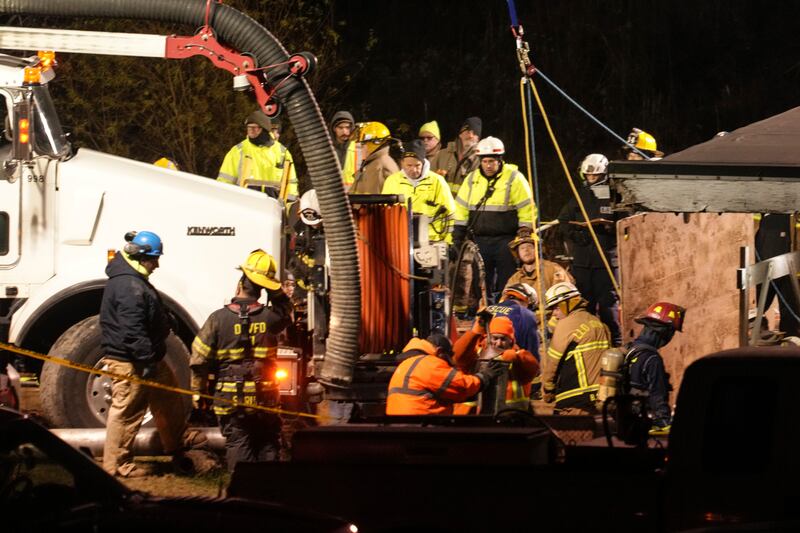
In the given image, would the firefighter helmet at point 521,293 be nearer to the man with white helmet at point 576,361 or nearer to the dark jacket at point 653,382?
the man with white helmet at point 576,361

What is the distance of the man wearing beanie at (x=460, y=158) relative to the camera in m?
18.8

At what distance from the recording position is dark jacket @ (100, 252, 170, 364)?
38.0 ft

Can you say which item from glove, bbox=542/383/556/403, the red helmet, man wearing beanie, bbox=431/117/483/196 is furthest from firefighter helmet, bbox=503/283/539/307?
man wearing beanie, bbox=431/117/483/196

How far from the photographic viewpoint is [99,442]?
38.9ft

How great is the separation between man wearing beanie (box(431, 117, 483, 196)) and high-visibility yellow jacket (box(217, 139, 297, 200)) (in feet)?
7.68

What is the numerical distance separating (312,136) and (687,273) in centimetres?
353

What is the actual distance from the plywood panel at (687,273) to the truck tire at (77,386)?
4327mm

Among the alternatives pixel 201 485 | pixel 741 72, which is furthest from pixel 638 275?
pixel 741 72

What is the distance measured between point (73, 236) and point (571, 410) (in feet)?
14.3

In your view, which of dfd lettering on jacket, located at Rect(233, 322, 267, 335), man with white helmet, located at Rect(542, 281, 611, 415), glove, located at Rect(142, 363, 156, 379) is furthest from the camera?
man with white helmet, located at Rect(542, 281, 611, 415)

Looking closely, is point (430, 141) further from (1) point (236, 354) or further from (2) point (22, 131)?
(1) point (236, 354)

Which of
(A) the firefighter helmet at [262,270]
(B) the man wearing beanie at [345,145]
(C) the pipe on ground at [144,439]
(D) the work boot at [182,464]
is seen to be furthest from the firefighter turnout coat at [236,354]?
(B) the man wearing beanie at [345,145]

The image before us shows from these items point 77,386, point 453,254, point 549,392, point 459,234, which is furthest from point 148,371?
point 459,234

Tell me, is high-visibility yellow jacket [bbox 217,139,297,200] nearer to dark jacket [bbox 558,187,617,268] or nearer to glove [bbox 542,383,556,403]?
dark jacket [bbox 558,187,617,268]
